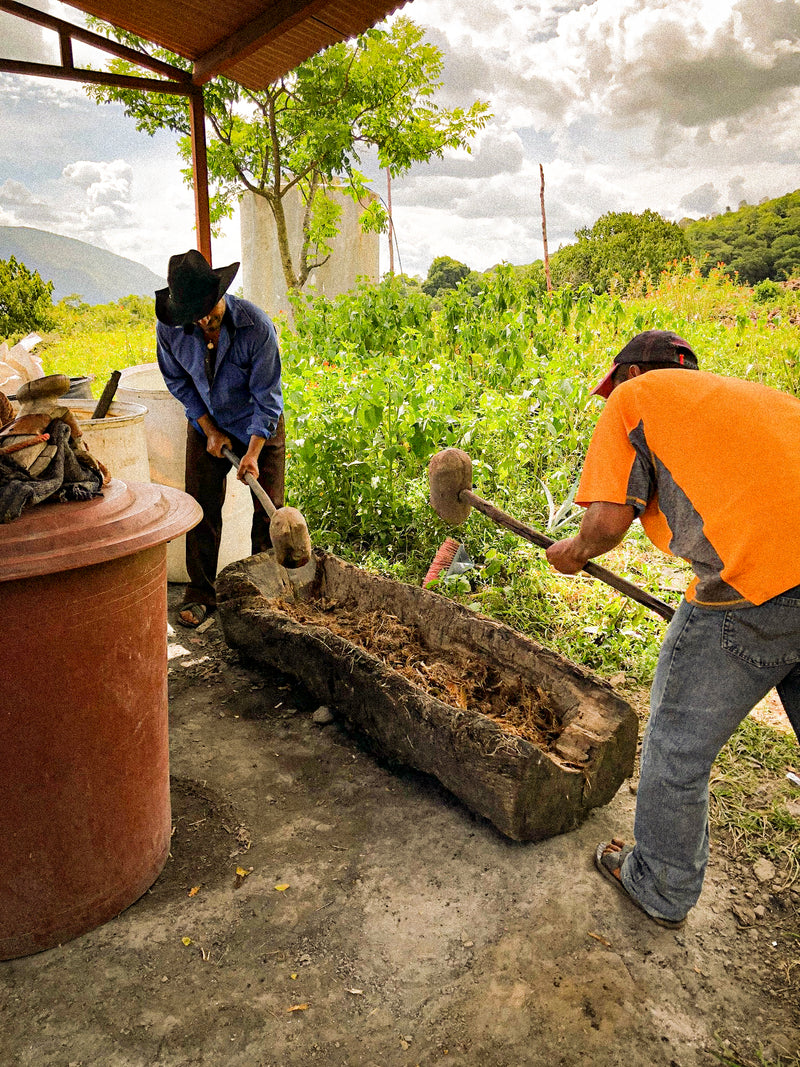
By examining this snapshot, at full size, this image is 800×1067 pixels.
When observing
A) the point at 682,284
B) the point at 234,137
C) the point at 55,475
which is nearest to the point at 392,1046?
the point at 55,475

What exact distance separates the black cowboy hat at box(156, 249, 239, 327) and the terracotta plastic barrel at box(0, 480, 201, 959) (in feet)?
4.86

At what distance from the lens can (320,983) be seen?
6.76ft

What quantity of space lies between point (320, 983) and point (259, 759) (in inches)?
45.6

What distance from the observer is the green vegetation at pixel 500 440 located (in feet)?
12.7

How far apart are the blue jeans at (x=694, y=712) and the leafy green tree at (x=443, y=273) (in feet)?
60.3

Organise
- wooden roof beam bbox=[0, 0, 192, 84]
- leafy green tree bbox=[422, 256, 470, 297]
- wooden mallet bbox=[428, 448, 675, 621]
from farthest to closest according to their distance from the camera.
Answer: leafy green tree bbox=[422, 256, 470, 297], wooden roof beam bbox=[0, 0, 192, 84], wooden mallet bbox=[428, 448, 675, 621]

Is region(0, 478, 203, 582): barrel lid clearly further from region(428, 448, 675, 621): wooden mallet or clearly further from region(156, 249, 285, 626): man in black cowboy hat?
→ region(156, 249, 285, 626): man in black cowboy hat

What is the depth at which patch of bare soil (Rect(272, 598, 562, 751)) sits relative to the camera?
2.78 metres

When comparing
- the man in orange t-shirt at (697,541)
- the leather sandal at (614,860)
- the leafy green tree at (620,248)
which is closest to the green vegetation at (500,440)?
the leather sandal at (614,860)

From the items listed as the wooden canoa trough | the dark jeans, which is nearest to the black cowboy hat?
the dark jeans

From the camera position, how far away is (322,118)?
36.5ft

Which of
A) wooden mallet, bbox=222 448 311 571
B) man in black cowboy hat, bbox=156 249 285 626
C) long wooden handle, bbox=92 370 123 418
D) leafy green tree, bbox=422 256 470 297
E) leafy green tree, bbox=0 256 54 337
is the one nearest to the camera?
long wooden handle, bbox=92 370 123 418

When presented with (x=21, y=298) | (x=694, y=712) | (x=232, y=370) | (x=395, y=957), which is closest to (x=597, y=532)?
(x=694, y=712)

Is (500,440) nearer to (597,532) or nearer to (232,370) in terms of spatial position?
(232,370)
